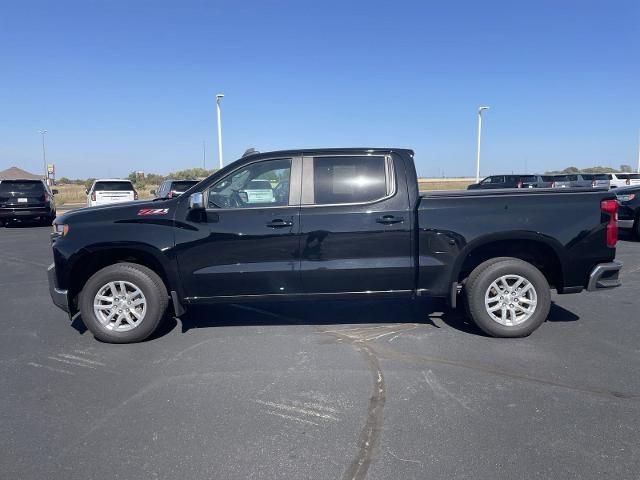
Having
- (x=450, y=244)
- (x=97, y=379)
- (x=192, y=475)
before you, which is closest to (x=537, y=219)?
(x=450, y=244)

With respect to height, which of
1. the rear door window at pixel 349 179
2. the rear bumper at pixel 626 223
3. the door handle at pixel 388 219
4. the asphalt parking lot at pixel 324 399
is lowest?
the asphalt parking lot at pixel 324 399

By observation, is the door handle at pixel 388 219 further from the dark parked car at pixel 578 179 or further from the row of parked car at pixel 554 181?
the dark parked car at pixel 578 179

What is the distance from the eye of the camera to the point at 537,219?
17.0 feet

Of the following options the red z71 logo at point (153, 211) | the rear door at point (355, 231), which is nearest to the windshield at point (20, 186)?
the red z71 logo at point (153, 211)

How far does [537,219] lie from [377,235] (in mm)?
1597

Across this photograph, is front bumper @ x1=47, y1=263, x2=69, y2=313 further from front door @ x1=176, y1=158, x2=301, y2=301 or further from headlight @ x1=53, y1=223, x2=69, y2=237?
front door @ x1=176, y1=158, x2=301, y2=301

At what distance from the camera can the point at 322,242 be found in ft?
16.9

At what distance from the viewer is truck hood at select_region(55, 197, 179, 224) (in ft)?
17.0

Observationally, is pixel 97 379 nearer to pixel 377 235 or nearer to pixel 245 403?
pixel 245 403

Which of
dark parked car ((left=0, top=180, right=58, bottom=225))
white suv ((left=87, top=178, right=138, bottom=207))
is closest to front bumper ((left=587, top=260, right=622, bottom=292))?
white suv ((left=87, top=178, right=138, bottom=207))

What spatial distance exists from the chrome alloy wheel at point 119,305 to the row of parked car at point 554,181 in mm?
21308

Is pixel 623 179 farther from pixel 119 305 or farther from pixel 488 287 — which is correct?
pixel 119 305

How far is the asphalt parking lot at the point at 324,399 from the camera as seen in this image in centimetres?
310

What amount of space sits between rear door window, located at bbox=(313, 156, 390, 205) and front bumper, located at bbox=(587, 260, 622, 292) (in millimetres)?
2252
